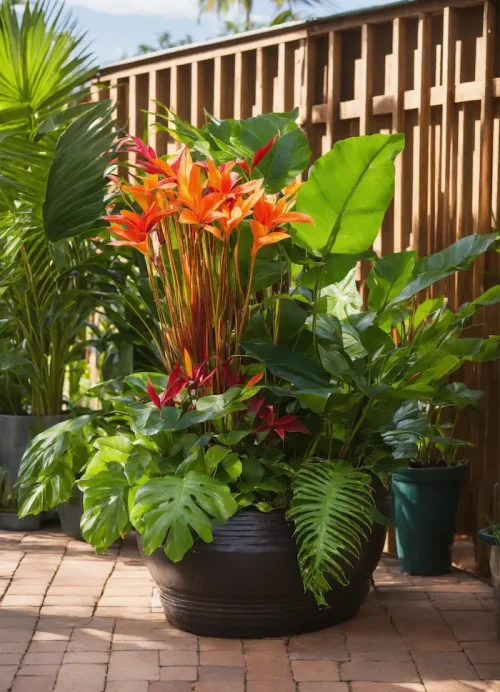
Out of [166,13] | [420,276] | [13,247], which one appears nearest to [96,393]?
[13,247]

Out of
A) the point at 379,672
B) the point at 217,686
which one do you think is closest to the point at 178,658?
the point at 217,686

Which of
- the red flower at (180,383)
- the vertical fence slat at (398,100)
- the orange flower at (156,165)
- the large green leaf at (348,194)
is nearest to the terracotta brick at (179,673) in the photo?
→ the red flower at (180,383)

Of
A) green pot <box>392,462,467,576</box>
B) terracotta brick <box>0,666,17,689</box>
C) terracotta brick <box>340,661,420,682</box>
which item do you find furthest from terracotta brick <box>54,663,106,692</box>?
green pot <box>392,462,467,576</box>

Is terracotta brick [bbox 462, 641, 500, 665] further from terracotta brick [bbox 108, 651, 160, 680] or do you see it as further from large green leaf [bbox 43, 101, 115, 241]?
large green leaf [bbox 43, 101, 115, 241]

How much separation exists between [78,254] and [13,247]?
0.53 meters

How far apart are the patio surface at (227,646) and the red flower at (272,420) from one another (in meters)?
0.70

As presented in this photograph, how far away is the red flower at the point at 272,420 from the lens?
3.57 meters

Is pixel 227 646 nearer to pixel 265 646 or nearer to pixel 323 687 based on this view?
pixel 265 646

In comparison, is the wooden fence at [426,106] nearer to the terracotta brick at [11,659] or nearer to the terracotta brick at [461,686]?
the terracotta brick at [461,686]

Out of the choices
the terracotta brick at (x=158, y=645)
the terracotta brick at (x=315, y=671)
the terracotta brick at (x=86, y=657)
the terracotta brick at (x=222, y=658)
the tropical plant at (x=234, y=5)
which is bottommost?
the terracotta brick at (x=315, y=671)

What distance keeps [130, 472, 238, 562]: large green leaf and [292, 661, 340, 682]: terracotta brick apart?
1.57 ft

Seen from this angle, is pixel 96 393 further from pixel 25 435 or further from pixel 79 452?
pixel 79 452

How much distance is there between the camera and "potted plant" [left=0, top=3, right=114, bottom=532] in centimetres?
446

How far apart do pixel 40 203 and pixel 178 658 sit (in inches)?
78.7
